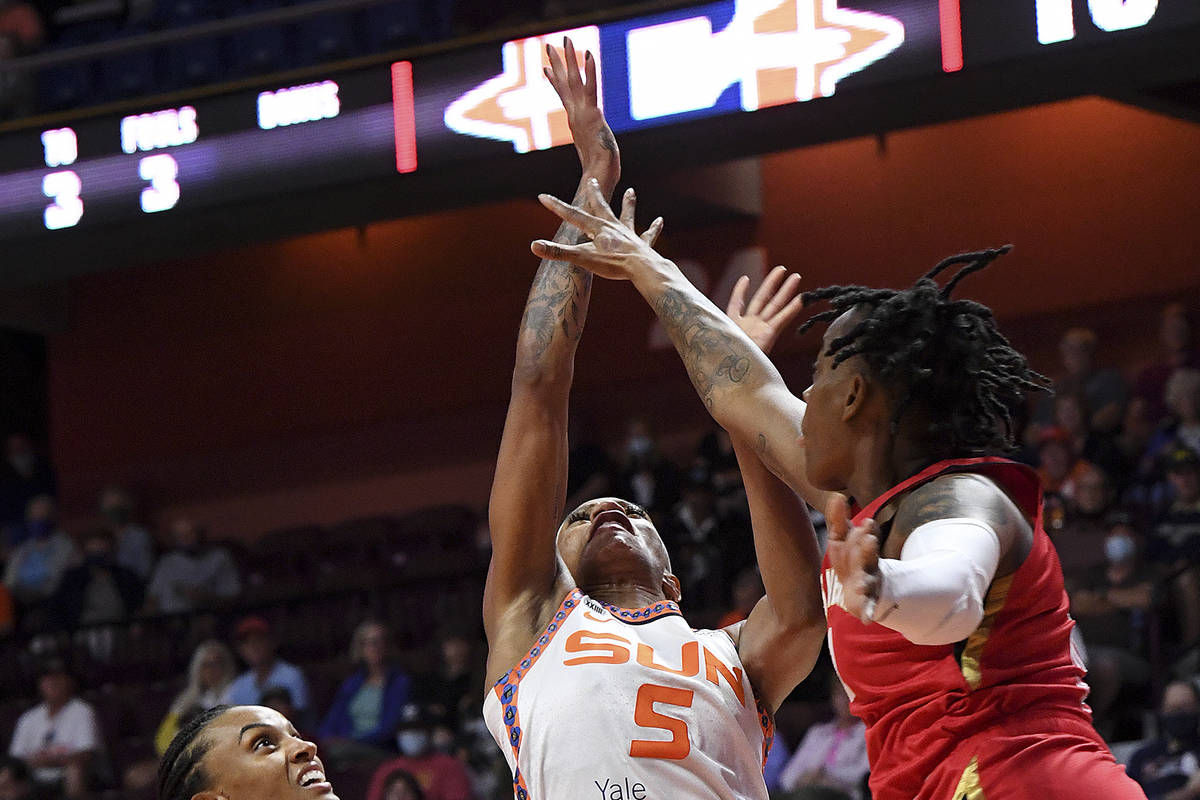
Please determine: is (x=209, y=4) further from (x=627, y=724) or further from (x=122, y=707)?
(x=627, y=724)

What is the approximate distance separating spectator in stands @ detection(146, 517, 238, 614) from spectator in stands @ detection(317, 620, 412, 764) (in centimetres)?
229

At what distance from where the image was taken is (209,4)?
10398 millimetres

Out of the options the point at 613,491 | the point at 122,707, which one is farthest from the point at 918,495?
the point at 122,707

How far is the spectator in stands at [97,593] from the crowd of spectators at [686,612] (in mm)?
14

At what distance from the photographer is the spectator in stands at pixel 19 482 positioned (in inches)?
471

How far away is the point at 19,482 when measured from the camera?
12328mm

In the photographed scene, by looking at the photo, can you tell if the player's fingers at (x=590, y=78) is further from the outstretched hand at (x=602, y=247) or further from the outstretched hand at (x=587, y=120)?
the outstretched hand at (x=602, y=247)

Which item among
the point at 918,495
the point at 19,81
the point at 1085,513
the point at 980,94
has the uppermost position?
the point at 19,81

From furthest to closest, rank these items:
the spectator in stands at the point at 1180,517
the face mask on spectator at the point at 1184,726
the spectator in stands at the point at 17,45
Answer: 1. the spectator in stands at the point at 17,45
2. the spectator in stands at the point at 1180,517
3. the face mask on spectator at the point at 1184,726

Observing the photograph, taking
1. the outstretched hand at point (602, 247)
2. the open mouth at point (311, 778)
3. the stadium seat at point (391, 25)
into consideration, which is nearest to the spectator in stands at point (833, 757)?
the outstretched hand at point (602, 247)

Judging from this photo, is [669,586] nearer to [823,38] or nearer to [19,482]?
[823,38]

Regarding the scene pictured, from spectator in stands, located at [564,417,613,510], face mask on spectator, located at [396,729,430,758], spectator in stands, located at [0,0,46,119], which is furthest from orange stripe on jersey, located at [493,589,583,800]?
spectator in stands, located at [0,0,46,119]

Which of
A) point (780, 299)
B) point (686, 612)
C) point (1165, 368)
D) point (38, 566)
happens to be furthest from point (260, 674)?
point (780, 299)

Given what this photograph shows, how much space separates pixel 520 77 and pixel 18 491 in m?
7.14
